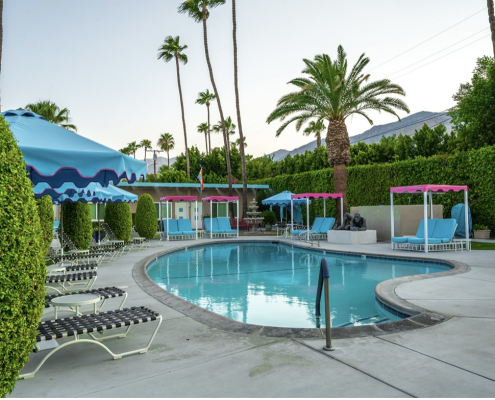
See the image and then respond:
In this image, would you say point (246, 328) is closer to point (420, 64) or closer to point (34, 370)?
point (34, 370)

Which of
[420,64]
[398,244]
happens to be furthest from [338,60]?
[398,244]

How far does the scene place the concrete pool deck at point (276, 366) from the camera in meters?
2.94

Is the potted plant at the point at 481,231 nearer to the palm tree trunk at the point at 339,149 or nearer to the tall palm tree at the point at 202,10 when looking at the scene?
the palm tree trunk at the point at 339,149

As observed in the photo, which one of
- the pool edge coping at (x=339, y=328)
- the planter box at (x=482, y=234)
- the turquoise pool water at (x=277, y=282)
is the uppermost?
the planter box at (x=482, y=234)

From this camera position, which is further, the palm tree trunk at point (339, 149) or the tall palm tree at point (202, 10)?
the tall palm tree at point (202, 10)

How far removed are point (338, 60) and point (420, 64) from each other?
710 centimetres

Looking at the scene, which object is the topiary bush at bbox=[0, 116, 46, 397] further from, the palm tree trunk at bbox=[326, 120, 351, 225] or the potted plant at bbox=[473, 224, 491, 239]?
the palm tree trunk at bbox=[326, 120, 351, 225]

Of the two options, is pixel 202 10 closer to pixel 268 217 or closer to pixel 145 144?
pixel 268 217

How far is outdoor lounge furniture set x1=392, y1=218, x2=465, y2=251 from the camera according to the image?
12453 millimetres

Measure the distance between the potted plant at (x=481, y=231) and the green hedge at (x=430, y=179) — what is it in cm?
18

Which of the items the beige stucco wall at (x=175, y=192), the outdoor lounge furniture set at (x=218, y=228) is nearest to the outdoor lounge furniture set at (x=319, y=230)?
the outdoor lounge furniture set at (x=218, y=228)

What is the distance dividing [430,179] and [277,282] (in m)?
11.3

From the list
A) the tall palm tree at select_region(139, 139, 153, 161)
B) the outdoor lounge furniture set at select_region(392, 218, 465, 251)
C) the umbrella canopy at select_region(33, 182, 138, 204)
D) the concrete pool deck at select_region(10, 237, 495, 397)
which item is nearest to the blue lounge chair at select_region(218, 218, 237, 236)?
the umbrella canopy at select_region(33, 182, 138, 204)

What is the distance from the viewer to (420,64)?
22.5 meters
